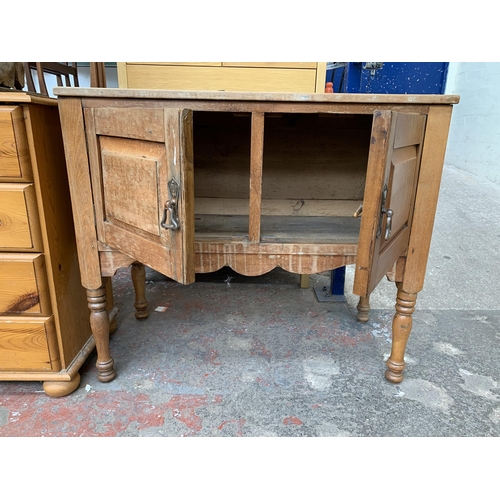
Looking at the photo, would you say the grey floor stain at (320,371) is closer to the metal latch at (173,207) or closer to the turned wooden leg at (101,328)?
the turned wooden leg at (101,328)

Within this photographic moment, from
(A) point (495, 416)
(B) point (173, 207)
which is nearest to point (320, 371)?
(A) point (495, 416)

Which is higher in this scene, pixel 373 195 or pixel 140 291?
pixel 373 195

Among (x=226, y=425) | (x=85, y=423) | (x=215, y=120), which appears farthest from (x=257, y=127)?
(x=85, y=423)

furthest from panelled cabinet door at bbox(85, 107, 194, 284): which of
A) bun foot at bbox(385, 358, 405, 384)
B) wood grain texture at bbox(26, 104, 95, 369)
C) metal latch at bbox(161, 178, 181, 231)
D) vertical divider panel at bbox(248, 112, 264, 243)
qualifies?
bun foot at bbox(385, 358, 405, 384)

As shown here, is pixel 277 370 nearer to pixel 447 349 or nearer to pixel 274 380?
pixel 274 380

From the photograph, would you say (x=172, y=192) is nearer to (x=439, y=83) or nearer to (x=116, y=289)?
(x=116, y=289)

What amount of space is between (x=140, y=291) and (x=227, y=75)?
1240mm

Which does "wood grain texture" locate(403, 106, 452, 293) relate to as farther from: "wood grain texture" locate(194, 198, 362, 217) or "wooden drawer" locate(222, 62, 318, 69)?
"wooden drawer" locate(222, 62, 318, 69)

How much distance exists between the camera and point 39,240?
1.30 m

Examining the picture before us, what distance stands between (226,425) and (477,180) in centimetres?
421

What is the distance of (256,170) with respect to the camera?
50.1 inches

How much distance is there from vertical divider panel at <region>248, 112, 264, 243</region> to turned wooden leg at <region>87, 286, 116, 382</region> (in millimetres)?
614

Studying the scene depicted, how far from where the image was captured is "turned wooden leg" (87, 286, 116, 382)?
1443mm

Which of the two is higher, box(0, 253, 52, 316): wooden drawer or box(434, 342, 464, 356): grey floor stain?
box(0, 253, 52, 316): wooden drawer
